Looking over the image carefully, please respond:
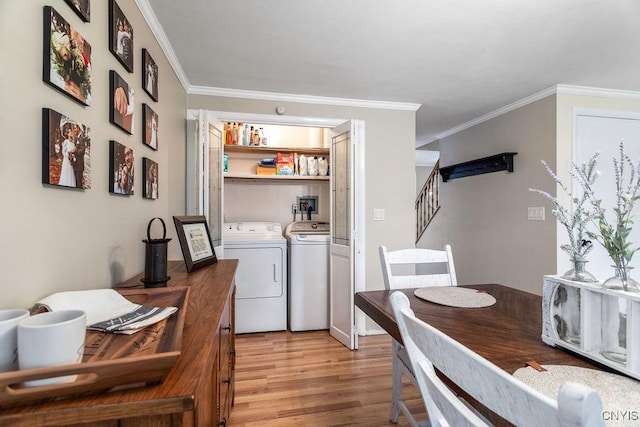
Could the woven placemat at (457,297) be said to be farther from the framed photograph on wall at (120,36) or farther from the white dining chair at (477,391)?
the framed photograph on wall at (120,36)

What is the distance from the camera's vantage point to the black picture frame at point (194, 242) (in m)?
1.54

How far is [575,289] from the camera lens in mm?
901

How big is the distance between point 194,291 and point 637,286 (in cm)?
136

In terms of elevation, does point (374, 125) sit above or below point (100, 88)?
above

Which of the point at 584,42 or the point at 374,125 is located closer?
the point at 584,42

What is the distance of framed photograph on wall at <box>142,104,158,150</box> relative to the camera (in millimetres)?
1632

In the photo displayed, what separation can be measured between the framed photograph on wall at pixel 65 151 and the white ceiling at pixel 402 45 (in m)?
1.03

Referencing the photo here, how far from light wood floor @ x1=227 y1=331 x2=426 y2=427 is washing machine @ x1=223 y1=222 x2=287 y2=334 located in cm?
18

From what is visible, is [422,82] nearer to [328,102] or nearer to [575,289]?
[328,102]

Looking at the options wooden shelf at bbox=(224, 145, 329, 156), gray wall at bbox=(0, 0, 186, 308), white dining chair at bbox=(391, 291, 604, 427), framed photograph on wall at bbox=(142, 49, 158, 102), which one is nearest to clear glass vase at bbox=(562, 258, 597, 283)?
white dining chair at bbox=(391, 291, 604, 427)

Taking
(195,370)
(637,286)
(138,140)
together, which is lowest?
(195,370)

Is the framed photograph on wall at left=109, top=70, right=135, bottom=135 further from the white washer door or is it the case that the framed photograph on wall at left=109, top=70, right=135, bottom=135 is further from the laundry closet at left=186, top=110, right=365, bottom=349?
the white washer door

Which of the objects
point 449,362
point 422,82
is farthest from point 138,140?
point 422,82

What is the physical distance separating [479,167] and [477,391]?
3.70 metres
